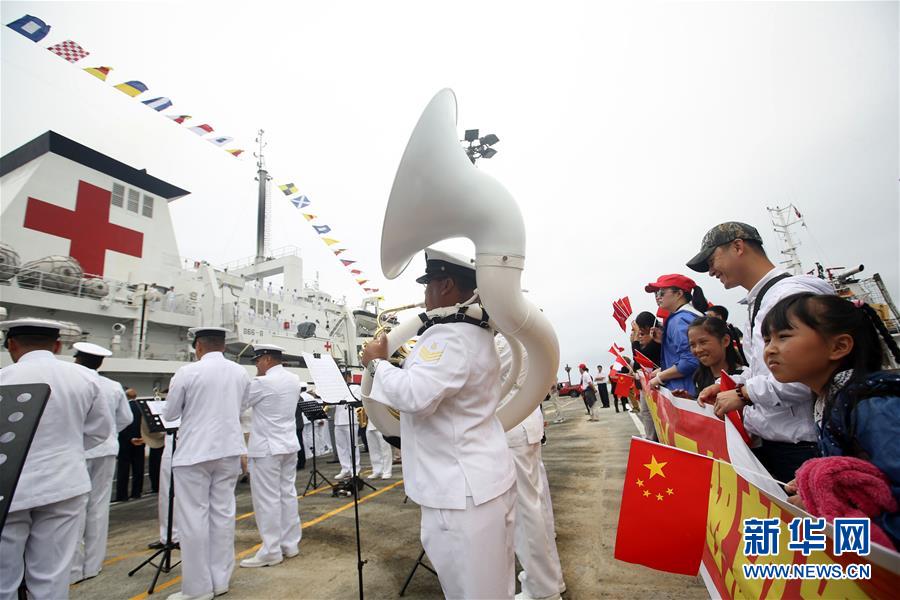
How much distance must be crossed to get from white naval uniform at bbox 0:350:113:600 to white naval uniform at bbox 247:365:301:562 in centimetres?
138

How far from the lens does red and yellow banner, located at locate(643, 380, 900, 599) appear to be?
1016mm

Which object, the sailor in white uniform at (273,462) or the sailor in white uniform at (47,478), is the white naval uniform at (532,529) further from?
the sailor in white uniform at (47,478)

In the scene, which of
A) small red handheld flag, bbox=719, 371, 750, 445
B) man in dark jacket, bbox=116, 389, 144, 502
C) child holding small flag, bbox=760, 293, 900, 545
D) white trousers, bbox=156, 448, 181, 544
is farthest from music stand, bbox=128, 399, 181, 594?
child holding small flag, bbox=760, 293, 900, 545

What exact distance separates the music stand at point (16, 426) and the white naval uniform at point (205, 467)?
6.98 ft

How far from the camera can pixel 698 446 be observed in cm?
234

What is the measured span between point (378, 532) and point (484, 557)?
3.20 meters

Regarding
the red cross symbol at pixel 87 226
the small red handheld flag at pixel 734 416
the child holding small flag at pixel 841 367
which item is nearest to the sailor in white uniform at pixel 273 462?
the small red handheld flag at pixel 734 416

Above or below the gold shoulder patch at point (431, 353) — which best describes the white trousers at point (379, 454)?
below

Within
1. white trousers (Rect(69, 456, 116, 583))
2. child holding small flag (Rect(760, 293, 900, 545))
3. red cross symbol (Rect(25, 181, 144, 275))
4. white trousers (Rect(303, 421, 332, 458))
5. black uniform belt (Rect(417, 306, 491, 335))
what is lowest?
white trousers (Rect(303, 421, 332, 458))

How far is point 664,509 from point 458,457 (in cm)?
96

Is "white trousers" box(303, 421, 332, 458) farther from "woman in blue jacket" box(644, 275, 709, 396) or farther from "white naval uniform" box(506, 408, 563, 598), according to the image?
"woman in blue jacket" box(644, 275, 709, 396)

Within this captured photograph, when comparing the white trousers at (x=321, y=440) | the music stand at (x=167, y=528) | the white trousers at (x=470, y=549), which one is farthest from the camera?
the white trousers at (x=321, y=440)

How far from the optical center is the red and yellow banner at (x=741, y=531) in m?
1.02

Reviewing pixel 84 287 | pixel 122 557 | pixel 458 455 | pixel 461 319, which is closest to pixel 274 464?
pixel 122 557
